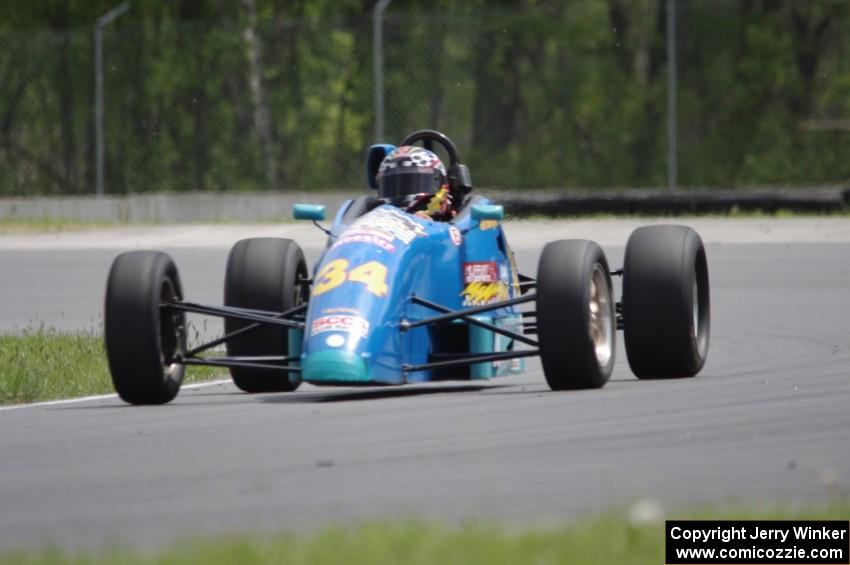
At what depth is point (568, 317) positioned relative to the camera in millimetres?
10453

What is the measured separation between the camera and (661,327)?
11102mm

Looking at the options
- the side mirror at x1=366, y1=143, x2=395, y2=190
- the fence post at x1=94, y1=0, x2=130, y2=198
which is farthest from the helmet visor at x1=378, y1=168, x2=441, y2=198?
the fence post at x1=94, y1=0, x2=130, y2=198

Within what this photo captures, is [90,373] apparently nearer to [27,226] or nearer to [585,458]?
[585,458]

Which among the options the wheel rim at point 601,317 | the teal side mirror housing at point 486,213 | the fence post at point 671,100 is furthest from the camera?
the fence post at point 671,100

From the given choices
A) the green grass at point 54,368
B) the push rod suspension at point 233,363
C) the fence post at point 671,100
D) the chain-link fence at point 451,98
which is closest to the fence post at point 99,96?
the chain-link fence at point 451,98

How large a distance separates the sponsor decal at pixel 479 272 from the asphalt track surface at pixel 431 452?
631mm

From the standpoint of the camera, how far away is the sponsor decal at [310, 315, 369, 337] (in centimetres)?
1028

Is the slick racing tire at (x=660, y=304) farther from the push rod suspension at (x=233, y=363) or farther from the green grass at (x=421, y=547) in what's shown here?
the green grass at (x=421, y=547)

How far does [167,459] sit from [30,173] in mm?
21139

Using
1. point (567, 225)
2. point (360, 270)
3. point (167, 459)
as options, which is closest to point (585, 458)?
point (167, 459)

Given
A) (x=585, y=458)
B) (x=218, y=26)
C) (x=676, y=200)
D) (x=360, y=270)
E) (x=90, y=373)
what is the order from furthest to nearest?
(x=218, y=26) → (x=676, y=200) → (x=90, y=373) → (x=360, y=270) → (x=585, y=458)

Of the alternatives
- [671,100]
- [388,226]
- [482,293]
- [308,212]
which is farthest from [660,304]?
[671,100]

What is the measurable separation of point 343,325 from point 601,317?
168 centimetres

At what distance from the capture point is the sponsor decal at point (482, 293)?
11758 millimetres
